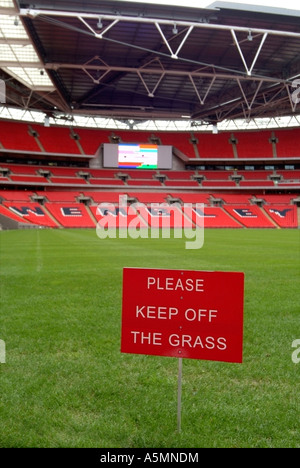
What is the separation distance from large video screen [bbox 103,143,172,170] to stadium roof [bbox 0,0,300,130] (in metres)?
7.34

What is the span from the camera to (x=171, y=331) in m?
3.10

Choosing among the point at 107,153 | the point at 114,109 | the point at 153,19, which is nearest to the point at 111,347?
the point at 153,19

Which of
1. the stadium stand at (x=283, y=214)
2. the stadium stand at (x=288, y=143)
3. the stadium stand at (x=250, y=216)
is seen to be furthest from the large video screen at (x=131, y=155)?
the stadium stand at (x=288, y=143)

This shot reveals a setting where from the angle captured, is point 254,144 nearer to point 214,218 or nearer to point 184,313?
point 214,218

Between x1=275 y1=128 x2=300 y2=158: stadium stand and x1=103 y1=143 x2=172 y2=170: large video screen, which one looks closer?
x1=103 y1=143 x2=172 y2=170: large video screen

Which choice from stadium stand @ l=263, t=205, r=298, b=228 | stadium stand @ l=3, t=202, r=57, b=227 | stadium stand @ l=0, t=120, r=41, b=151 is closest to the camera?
stadium stand @ l=3, t=202, r=57, b=227

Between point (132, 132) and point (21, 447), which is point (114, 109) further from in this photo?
point (21, 447)

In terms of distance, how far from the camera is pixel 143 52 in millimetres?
33500

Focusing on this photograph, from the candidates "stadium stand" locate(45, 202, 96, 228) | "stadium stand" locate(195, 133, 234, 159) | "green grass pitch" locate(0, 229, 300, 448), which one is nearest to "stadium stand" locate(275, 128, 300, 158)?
"stadium stand" locate(195, 133, 234, 159)

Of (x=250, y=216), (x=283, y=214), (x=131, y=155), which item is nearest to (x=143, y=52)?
(x=131, y=155)

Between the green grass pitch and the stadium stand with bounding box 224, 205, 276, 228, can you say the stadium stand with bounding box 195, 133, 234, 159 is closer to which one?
the stadium stand with bounding box 224, 205, 276, 228

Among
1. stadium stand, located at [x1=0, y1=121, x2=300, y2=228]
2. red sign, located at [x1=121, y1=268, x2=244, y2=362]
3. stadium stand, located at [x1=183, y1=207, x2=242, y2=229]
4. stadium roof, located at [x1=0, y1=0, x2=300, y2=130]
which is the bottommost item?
red sign, located at [x1=121, y1=268, x2=244, y2=362]

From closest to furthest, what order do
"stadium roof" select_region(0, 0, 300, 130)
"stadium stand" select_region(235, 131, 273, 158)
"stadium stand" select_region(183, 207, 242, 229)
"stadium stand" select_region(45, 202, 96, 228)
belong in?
1. "stadium roof" select_region(0, 0, 300, 130)
2. "stadium stand" select_region(45, 202, 96, 228)
3. "stadium stand" select_region(183, 207, 242, 229)
4. "stadium stand" select_region(235, 131, 273, 158)

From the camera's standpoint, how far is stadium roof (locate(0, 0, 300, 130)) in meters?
26.2
